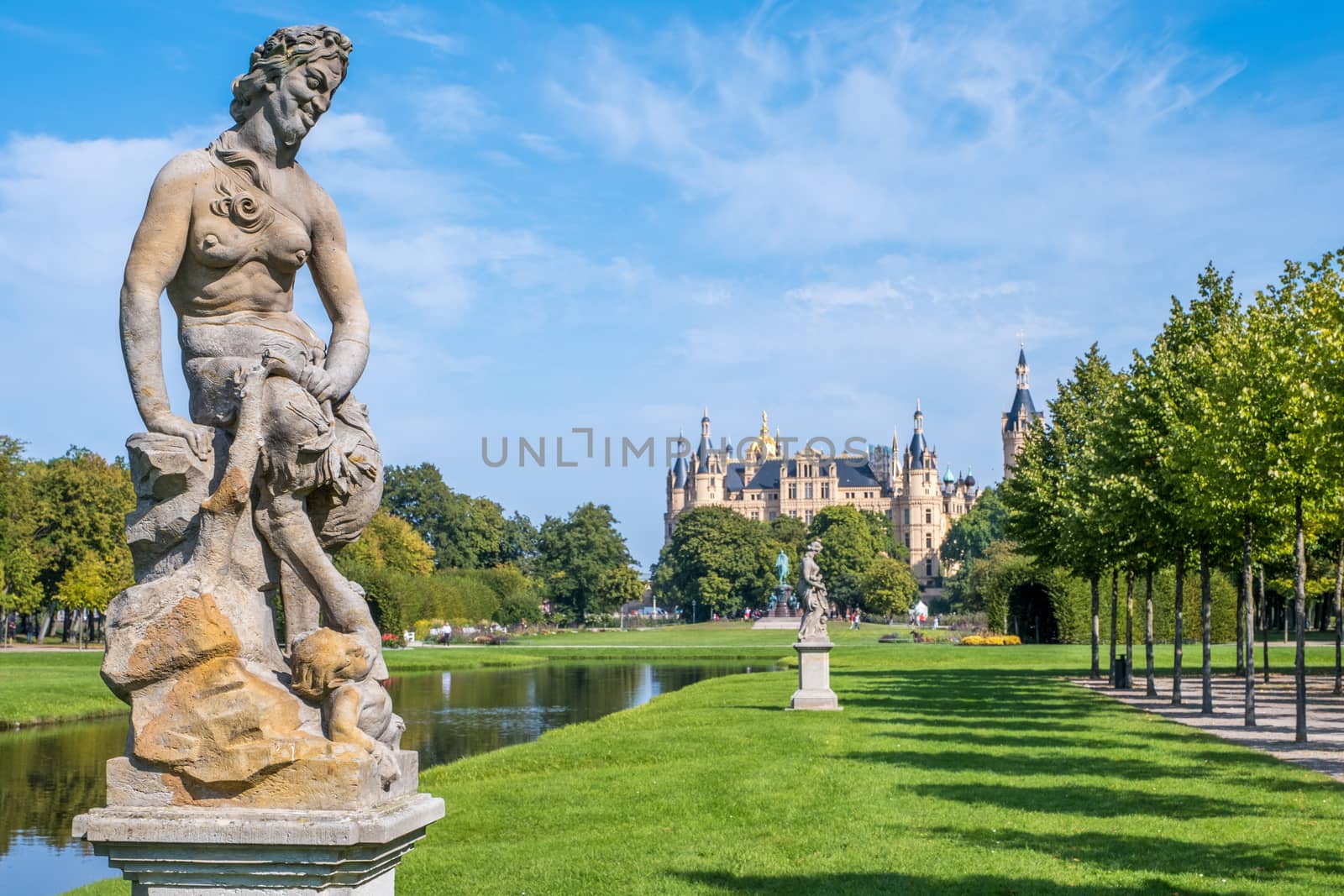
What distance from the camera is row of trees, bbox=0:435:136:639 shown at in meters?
49.8

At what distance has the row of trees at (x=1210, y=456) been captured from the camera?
1717cm

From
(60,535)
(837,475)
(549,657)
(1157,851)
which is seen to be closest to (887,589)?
(549,657)

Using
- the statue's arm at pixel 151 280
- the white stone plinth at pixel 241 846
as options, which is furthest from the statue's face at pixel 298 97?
the white stone plinth at pixel 241 846

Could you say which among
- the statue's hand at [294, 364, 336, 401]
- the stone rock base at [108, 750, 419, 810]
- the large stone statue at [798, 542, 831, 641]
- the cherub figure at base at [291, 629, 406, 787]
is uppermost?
the statue's hand at [294, 364, 336, 401]

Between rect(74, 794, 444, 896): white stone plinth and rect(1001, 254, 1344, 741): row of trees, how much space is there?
14.3m

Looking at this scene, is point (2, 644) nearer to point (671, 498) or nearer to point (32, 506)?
point (32, 506)

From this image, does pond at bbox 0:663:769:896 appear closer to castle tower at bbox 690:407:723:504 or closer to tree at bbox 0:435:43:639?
tree at bbox 0:435:43:639

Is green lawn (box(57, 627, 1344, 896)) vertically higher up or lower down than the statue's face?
lower down

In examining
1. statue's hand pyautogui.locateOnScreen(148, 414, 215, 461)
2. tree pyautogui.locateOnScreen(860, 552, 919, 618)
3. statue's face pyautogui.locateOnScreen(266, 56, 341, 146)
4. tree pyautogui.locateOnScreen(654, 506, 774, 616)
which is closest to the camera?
statue's hand pyautogui.locateOnScreen(148, 414, 215, 461)

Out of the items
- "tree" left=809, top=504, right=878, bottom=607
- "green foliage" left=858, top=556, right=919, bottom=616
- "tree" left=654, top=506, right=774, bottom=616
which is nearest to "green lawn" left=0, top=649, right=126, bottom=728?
"green foliage" left=858, top=556, right=919, bottom=616

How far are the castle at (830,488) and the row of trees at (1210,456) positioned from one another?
137 m

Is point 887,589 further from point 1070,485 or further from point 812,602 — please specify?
point 812,602

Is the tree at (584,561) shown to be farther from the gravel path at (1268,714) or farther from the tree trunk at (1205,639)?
the tree trunk at (1205,639)

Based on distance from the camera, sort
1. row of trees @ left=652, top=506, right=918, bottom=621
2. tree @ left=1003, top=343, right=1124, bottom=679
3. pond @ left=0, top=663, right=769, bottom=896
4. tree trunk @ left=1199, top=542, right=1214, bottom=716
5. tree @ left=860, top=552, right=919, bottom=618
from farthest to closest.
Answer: row of trees @ left=652, top=506, right=918, bottom=621, tree @ left=860, top=552, right=919, bottom=618, tree @ left=1003, top=343, right=1124, bottom=679, tree trunk @ left=1199, top=542, right=1214, bottom=716, pond @ left=0, top=663, right=769, bottom=896
